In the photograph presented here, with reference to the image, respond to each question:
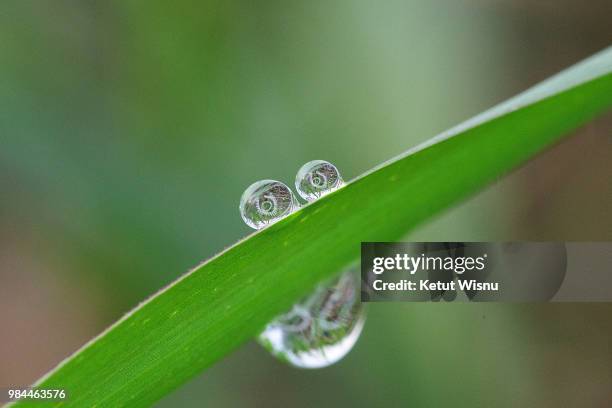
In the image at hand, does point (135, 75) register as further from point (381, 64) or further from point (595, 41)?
point (595, 41)

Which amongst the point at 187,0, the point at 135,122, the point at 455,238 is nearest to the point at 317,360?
the point at 455,238

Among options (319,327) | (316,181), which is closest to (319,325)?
(319,327)

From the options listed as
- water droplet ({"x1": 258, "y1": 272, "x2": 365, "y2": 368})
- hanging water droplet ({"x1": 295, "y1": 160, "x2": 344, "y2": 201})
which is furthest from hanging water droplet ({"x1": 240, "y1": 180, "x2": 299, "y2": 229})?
water droplet ({"x1": 258, "y1": 272, "x2": 365, "y2": 368})

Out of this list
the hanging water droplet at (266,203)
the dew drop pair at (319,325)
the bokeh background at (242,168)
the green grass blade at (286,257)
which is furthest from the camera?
the bokeh background at (242,168)

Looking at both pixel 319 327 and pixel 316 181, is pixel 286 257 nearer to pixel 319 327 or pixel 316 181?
pixel 316 181

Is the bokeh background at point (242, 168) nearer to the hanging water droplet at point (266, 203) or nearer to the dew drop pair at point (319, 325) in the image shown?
the dew drop pair at point (319, 325)

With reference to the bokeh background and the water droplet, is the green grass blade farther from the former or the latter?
the bokeh background

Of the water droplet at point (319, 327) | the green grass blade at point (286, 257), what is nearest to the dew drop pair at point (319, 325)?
the water droplet at point (319, 327)

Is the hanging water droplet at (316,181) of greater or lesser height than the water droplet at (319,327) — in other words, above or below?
above
